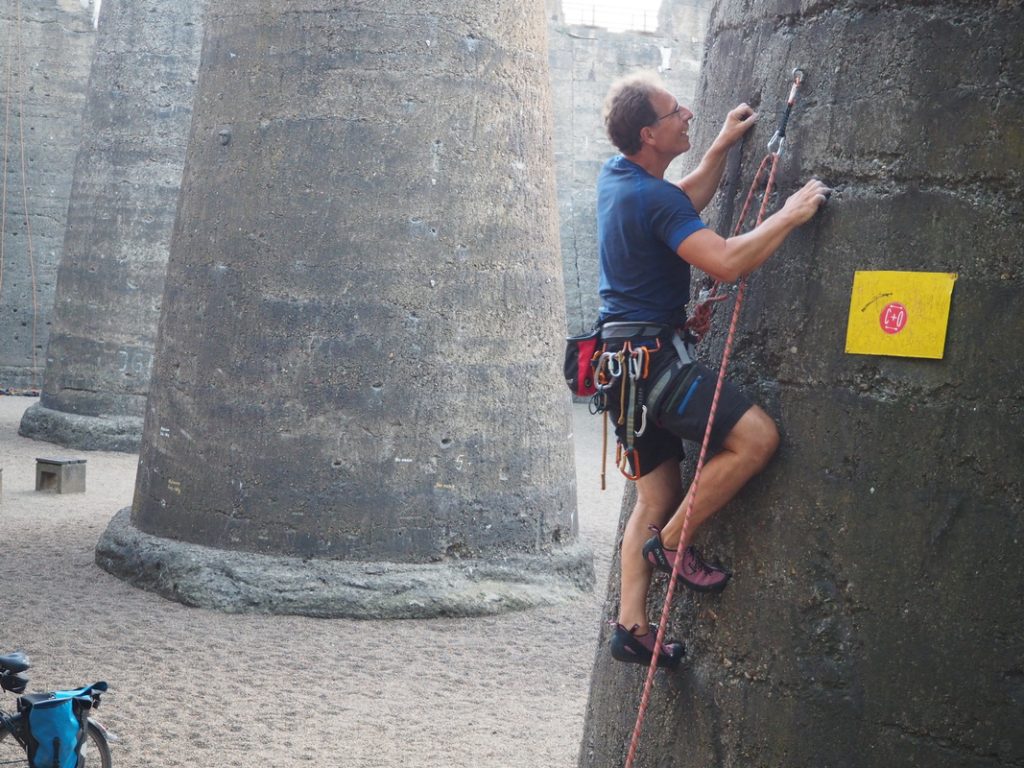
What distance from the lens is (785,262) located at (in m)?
3.27

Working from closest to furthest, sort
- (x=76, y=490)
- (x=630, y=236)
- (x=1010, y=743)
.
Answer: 1. (x=1010, y=743)
2. (x=630, y=236)
3. (x=76, y=490)

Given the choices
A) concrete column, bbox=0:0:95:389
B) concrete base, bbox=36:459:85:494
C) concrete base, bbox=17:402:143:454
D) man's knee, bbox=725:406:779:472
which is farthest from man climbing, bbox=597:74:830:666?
concrete column, bbox=0:0:95:389

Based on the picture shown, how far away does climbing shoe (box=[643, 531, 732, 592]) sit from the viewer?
332cm

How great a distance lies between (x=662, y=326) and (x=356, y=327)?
4.38 meters

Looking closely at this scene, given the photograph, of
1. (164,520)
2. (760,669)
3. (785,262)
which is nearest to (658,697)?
(760,669)

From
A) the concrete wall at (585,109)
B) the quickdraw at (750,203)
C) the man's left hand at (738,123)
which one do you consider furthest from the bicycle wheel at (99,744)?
the concrete wall at (585,109)

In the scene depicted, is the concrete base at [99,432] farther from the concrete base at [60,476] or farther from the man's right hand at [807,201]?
the man's right hand at [807,201]

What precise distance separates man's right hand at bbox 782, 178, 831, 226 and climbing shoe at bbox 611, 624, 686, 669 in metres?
1.08

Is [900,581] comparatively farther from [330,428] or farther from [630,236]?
[330,428]

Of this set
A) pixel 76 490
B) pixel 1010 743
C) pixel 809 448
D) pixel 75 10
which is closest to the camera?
pixel 1010 743

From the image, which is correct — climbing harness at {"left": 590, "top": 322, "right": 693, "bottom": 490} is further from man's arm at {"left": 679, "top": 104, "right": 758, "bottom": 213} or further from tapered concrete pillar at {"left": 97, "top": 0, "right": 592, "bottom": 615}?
tapered concrete pillar at {"left": 97, "top": 0, "right": 592, "bottom": 615}

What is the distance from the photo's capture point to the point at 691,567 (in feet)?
11.1

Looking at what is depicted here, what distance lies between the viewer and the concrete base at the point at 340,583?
753cm

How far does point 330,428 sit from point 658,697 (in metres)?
4.42
